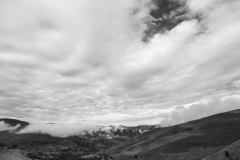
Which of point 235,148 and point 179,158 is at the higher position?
point 235,148

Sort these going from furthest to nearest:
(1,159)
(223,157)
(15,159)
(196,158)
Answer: (196,158)
(223,157)
(15,159)
(1,159)

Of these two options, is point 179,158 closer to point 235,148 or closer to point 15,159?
point 235,148

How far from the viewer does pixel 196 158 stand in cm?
17938

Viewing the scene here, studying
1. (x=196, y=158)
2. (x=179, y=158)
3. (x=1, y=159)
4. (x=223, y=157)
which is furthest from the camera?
(x=179, y=158)

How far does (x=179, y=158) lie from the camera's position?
643 ft

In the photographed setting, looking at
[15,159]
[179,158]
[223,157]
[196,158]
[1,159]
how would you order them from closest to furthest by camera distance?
[1,159] < [15,159] < [223,157] < [196,158] < [179,158]

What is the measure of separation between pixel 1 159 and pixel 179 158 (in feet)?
564

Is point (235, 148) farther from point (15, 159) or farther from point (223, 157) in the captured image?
point (15, 159)

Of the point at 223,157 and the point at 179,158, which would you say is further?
the point at 179,158

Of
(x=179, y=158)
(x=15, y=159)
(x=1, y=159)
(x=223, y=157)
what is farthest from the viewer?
(x=179, y=158)

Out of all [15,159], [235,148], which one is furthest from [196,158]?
[15,159]

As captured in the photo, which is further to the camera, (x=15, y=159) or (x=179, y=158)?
(x=179, y=158)

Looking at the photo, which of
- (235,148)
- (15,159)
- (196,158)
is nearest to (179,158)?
(196,158)

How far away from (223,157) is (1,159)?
485 feet
